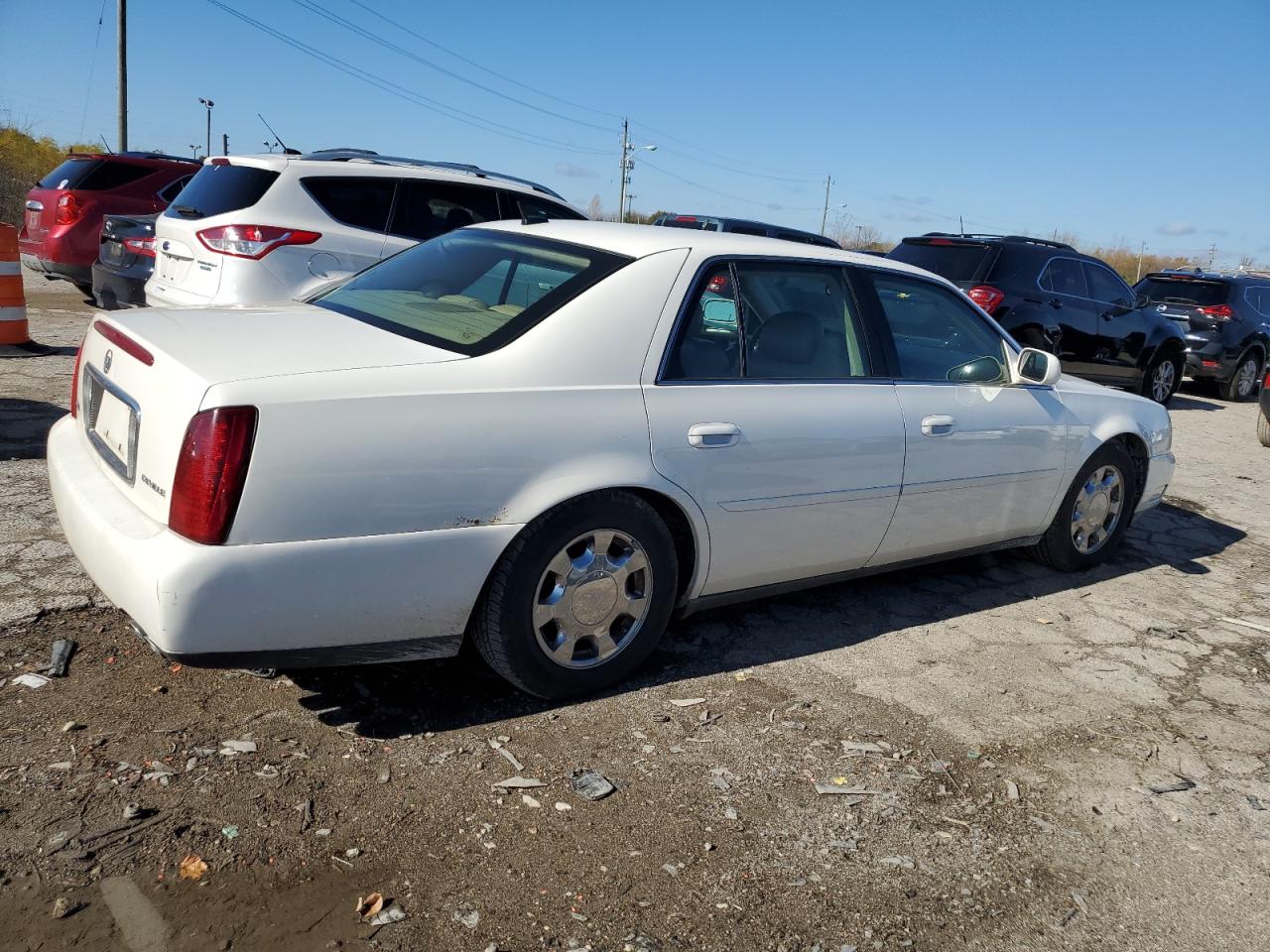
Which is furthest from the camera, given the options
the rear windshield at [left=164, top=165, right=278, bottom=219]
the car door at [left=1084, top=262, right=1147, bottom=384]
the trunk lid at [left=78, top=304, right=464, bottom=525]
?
the car door at [left=1084, top=262, right=1147, bottom=384]

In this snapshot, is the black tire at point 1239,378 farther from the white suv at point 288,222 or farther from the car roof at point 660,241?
the car roof at point 660,241

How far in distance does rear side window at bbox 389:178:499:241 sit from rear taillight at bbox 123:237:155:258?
2956mm

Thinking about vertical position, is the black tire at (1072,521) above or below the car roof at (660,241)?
below

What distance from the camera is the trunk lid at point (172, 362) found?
292 centimetres

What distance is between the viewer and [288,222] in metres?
7.28

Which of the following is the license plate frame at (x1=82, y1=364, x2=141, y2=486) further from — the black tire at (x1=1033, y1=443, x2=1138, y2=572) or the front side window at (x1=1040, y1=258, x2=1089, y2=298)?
the front side window at (x1=1040, y1=258, x2=1089, y2=298)

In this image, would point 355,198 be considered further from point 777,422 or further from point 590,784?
point 590,784

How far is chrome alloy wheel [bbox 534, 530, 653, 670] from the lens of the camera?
341cm

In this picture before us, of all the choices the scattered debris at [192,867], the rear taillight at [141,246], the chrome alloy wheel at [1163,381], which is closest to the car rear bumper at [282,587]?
the scattered debris at [192,867]

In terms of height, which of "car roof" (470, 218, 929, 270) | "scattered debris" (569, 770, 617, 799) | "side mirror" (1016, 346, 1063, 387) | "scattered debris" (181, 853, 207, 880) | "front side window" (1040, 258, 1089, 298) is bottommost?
"scattered debris" (181, 853, 207, 880)

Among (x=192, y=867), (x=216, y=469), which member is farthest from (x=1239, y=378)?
(x=192, y=867)

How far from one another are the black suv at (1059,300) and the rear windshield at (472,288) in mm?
7009

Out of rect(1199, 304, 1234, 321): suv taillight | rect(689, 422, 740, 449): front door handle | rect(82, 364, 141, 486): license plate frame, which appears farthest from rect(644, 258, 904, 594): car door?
rect(1199, 304, 1234, 321): suv taillight

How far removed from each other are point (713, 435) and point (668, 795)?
4.02 ft
